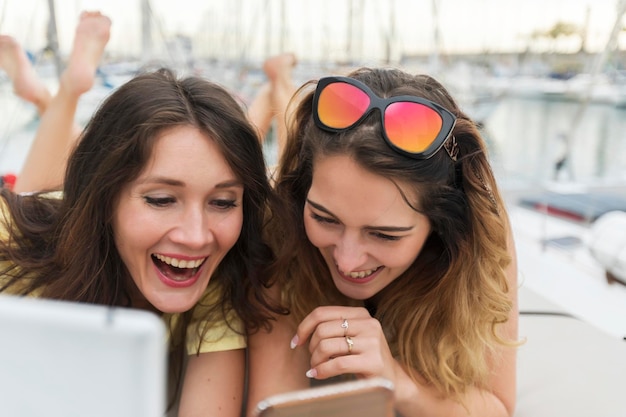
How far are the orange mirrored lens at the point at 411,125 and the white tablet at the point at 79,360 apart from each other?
0.87 meters

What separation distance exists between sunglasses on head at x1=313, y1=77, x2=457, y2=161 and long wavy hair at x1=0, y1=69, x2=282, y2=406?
0.22 meters

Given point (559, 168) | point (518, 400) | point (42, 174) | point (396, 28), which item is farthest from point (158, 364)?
point (396, 28)

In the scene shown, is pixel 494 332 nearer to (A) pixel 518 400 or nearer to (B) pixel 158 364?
(A) pixel 518 400

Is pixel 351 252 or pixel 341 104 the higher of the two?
pixel 341 104

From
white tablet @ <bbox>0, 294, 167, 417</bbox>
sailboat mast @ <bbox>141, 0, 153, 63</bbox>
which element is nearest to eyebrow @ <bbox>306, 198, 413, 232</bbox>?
white tablet @ <bbox>0, 294, 167, 417</bbox>

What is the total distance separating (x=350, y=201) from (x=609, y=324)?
1292mm

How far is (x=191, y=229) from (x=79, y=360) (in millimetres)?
767

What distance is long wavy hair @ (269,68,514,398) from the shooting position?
1.19 metres

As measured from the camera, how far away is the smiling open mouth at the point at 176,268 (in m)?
1.18

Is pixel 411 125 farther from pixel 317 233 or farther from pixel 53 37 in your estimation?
pixel 53 37

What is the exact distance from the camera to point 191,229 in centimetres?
109

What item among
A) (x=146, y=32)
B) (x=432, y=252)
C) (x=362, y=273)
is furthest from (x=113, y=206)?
(x=146, y=32)

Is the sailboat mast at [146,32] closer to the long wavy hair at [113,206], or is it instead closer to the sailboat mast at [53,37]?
the sailboat mast at [53,37]

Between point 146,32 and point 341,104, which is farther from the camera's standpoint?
point 146,32
